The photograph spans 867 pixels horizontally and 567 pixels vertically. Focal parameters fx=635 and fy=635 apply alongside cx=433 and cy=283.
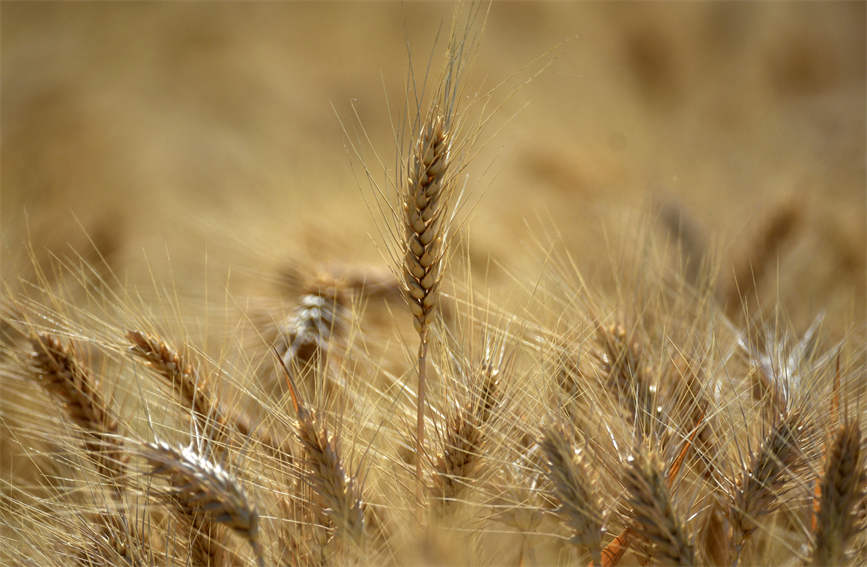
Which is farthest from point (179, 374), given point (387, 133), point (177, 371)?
point (387, 133)

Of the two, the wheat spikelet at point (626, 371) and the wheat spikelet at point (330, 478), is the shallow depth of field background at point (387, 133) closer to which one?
the wheat spikelet at point (626, 371)

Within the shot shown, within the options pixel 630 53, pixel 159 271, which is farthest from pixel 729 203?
pixel 159 271

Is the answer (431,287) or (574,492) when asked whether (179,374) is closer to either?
(431,287)

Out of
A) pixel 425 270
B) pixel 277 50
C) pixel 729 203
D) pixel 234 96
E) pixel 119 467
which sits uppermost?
pixel 277 50

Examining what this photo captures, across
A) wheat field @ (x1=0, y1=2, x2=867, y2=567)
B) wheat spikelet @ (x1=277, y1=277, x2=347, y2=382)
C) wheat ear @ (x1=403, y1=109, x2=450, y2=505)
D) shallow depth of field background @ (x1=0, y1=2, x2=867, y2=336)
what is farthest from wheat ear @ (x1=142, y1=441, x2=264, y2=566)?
shallow depth of field background @ (x1=0, y1=2, x2=867, y2=336)

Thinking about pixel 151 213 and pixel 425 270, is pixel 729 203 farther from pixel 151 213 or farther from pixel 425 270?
pixel 151 213

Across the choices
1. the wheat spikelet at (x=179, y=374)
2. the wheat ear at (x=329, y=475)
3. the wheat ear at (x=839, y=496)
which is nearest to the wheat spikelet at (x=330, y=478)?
the wheat ear at (x=329, y=475)
